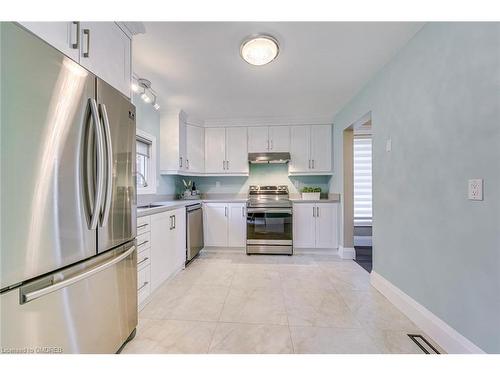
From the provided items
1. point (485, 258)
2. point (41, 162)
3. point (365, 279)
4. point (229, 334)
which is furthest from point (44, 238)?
point (365, 279)

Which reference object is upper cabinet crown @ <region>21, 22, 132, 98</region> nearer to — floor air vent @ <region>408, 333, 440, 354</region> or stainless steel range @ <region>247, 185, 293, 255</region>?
stainless steel range @ <region>247, 185, 293, 255</region>

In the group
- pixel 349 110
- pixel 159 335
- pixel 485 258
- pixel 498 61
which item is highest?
pixel 349 110

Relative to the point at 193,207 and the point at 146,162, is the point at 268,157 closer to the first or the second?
the point at 193,207

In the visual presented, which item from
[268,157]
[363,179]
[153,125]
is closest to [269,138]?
[268,157]

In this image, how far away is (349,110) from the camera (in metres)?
2.94

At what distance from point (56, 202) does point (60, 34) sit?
0.80 metres

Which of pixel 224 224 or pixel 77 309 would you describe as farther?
pixel 224 224

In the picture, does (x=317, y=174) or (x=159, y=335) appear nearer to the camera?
(x=159, y=335)

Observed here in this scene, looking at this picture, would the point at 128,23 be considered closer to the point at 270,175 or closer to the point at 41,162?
the point at 41,162

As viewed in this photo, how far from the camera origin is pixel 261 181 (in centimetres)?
401

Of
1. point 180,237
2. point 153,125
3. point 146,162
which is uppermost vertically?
point 153,125

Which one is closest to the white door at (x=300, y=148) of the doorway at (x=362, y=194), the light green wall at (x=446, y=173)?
the doorway at (x=362, y=194)

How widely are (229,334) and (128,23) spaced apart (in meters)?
2.35

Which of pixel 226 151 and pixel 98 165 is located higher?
pixel 226 151
